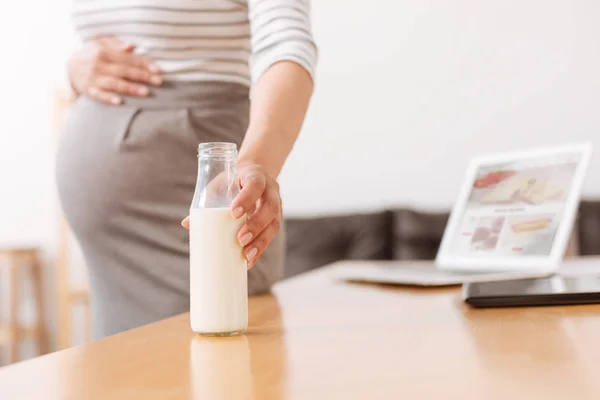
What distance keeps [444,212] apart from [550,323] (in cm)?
198

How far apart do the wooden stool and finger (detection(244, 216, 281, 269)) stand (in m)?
2.98

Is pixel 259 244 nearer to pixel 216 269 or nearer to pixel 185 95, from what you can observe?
pixel 216 269

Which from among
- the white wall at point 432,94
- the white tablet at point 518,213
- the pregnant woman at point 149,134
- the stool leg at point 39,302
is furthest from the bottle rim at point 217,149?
the stool leg at point 39,302

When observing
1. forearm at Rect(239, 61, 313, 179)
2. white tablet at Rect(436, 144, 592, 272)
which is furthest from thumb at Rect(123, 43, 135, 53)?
white tablet at Rect(436, 144, 592, 272)

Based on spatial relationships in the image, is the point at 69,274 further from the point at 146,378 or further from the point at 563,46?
the point at 146,378

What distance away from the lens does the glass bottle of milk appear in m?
0.60

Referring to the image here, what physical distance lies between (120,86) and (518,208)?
2.16 ft

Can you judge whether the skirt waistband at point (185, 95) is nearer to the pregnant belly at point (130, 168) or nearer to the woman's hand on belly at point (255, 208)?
the pregnant belly at point (130, 168)

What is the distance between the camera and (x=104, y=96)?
3.31 feet

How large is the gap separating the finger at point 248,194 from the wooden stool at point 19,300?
9.87ft

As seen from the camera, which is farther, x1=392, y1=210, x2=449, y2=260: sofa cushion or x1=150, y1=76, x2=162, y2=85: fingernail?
x1=392, y1=210, x2=449, y2=260: sofa cushion

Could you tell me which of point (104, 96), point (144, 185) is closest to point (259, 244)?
point (144, 185)

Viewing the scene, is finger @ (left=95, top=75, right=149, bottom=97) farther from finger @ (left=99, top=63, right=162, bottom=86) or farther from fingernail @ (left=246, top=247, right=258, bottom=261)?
fingernail @ (left=246, top=247, right=258, bottom=261)

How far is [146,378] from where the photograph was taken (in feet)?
1.52
